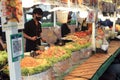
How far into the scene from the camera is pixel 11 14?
1760 mm

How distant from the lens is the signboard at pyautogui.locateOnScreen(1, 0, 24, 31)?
5.59 ft

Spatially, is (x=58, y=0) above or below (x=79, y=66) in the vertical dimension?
above

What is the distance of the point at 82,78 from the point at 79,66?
63 centimetres

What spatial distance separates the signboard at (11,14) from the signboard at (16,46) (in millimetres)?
78

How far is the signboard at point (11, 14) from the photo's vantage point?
1.71 meters

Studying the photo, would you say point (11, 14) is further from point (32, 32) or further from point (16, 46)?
point (32, 32)

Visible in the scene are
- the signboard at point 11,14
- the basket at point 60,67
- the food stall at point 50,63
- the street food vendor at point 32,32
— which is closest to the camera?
the signboard at point 11,14

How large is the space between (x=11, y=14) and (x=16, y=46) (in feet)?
0.77

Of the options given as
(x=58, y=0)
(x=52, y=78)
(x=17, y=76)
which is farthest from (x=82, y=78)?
(x=58, y=0)

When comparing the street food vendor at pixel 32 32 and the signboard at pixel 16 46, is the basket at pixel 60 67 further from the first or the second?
the street food vendor at pixel 32 32

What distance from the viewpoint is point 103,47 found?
5.08m

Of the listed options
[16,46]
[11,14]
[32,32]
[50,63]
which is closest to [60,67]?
[50,63]

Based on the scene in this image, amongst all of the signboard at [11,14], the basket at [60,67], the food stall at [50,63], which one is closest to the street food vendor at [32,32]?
the food stall at [50,63]

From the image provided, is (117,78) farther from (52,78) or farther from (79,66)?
(52,78)
